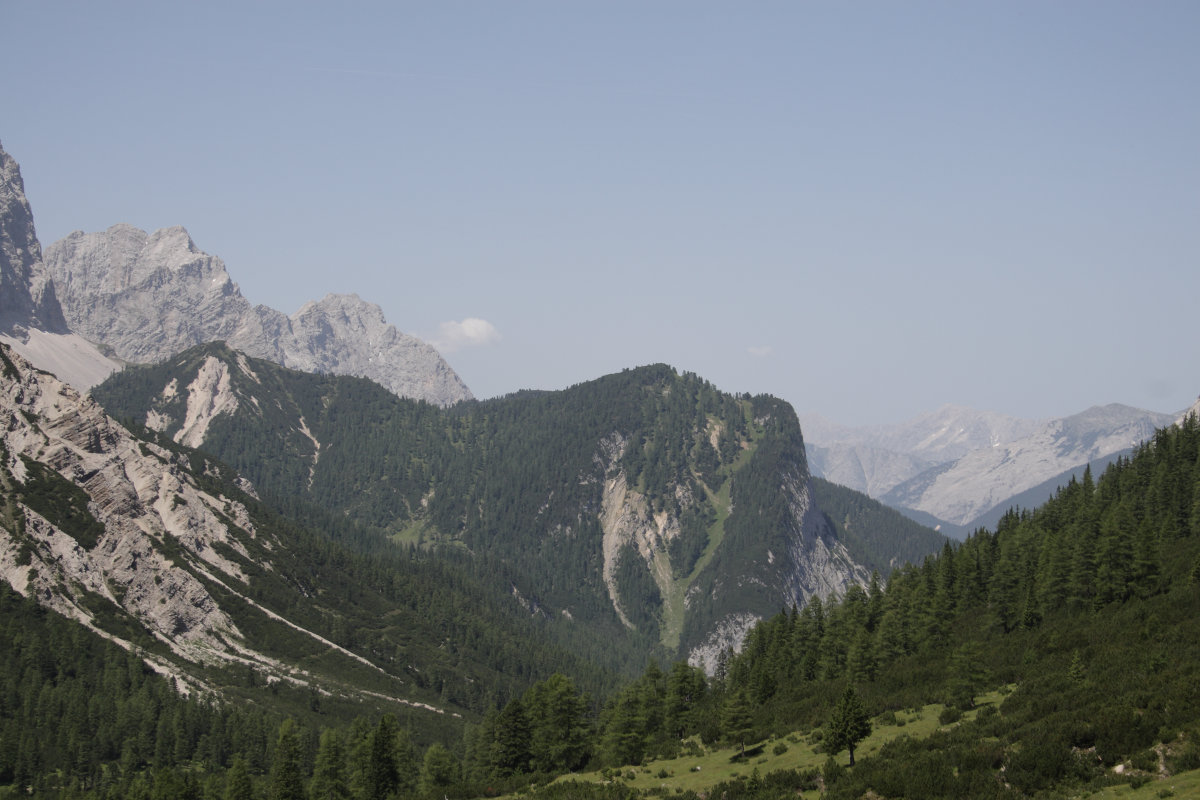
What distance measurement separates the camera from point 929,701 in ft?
286

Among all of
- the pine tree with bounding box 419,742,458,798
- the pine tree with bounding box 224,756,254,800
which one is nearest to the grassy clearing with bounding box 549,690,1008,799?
the pine tree with bounding box 419,742,458,798

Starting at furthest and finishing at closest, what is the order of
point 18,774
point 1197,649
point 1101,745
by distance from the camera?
1. point 18,774
2. point 1197,649
3. point 1101,745

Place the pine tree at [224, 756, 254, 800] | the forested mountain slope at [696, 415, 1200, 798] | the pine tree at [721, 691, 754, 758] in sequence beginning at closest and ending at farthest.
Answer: the forested mountain slope at [696, 415, 1200, 798] → the pine tree at [721, 691, 754, 758] → the pine tree at [224, 756, 254, 800]

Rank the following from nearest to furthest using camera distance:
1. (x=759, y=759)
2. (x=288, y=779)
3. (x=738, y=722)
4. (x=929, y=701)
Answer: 1. (x=759, y=759)
2. (x=738, y=722)
3. (x=929, y=701)
4. (x=288, y=779)

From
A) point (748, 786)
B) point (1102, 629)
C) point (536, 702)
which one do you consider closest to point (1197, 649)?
point (1102, 629)

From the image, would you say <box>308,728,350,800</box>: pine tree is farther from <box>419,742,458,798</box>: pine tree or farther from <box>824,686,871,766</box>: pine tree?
<box>824,686,871,766</box>: pine tree

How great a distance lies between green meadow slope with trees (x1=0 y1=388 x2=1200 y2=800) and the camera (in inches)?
2269

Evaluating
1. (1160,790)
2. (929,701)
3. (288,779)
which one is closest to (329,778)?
(288,779)

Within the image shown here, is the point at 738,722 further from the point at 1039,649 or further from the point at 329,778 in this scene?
the point at 329,778

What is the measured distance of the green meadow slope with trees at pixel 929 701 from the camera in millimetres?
57625

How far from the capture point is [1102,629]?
9181 cm

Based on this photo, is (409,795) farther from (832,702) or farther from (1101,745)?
(1101,745)

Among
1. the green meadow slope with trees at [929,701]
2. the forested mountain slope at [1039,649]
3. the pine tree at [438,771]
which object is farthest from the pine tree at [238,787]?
the forested mountain slope at [1039,649]

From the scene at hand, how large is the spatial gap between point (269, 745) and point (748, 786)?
147 m
